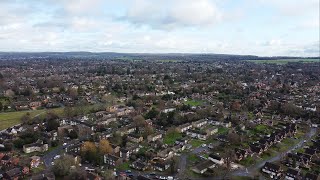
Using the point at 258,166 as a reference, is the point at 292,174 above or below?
above

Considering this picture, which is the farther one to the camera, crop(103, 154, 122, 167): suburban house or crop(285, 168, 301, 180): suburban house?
crop(103, 154, 122, 167): suburban house

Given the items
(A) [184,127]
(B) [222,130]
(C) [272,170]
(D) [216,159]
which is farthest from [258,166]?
(A) [184,127]

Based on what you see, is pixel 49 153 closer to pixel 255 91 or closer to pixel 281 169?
pixel 281 169

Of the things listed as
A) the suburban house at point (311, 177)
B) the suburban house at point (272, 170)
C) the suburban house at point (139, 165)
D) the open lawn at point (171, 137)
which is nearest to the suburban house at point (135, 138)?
the open lawn at point (171, 137)

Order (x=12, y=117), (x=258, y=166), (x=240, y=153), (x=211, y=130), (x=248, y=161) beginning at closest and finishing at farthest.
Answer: (x=258, y=166) → (x=248, y=161) → (x=240, y=153) → (x=211, y=130) → (x=12, y=117)

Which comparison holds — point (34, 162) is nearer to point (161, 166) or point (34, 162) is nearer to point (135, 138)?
point (135, 138)

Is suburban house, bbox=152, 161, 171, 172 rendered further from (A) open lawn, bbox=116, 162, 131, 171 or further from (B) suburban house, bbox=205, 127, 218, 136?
(B) suburban house, bbox=205, 127, 218, 136

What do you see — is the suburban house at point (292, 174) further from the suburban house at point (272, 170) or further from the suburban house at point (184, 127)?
the suburban house at point (184, 127)

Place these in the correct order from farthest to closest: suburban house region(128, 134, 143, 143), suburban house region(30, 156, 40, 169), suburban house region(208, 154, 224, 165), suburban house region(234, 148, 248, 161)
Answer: suburban house region(128, 134, 143, 143) < suburban house region(234, 148, 248, 161) < suburban house region(208, 154, 224, 165) < suburban house region(30, 156, 40, 169)

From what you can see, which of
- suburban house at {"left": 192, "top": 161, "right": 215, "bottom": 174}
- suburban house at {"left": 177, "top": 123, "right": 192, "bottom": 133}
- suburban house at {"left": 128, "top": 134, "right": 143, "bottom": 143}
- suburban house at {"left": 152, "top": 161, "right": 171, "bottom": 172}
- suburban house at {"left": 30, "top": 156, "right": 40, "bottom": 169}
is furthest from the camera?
suburban house at {"left": 177, "top": 123, "right": 192, "bottom": 133}

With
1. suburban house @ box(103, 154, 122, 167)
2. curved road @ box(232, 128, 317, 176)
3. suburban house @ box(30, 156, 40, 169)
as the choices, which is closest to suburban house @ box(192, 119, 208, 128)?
curved road @ box(232, 128, 317, 176)

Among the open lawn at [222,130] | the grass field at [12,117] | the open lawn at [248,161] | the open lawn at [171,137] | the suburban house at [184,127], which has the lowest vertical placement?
the open lawn at [248,161]
